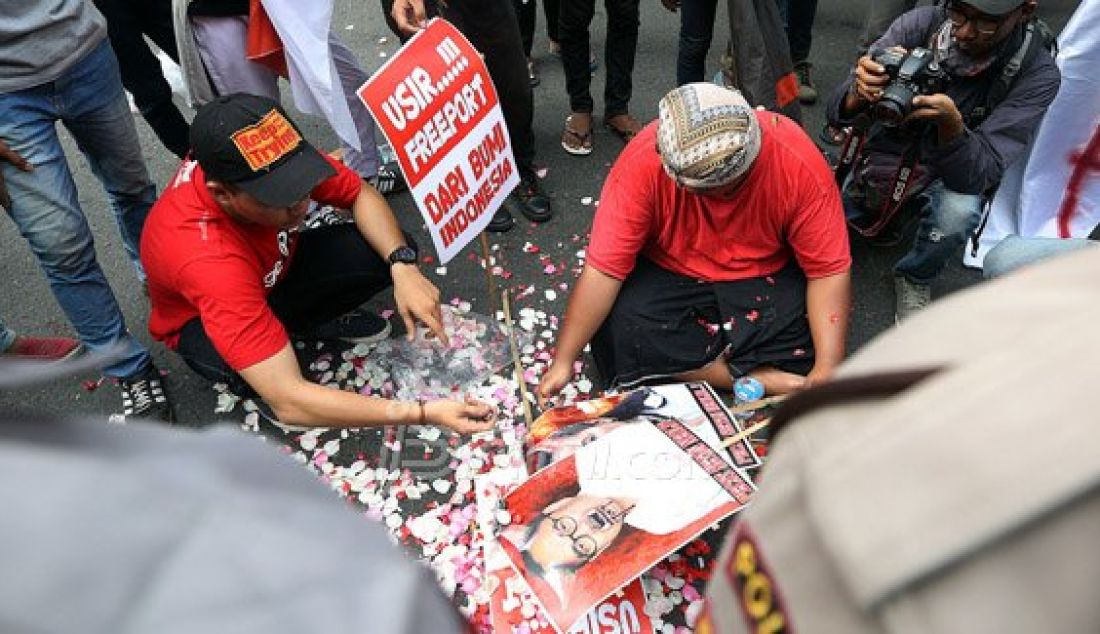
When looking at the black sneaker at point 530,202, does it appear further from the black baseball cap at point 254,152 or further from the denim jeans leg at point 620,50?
the black baseball cap at point 254,152

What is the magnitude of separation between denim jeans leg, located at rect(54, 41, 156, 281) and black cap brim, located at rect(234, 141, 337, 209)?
0.85m

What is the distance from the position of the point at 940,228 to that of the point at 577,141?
1844mm

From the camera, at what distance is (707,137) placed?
2.22 metres

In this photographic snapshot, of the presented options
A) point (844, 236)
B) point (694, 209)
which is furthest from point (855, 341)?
point (694, 209)

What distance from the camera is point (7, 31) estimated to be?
2.29 metres

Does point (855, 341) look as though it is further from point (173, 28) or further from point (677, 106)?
point (173, 28)

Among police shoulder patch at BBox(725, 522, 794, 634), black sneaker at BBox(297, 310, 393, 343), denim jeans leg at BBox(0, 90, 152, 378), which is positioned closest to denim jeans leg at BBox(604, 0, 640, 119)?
black sneaker at BBox(297, 310, 393, 343)

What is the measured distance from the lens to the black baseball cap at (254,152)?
2162 mm

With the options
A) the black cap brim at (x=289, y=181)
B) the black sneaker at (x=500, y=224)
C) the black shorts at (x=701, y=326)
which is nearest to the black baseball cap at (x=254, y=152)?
the black cap brim at (x=289, y=181)

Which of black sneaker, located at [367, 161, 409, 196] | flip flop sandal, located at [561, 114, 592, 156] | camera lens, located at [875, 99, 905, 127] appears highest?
camera lens, located at [875, 99, 905, 127]

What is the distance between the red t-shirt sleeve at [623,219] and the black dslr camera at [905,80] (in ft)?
2.89

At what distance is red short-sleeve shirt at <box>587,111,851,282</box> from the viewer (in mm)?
2508

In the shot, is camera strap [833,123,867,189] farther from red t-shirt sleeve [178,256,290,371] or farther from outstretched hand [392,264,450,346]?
red t-shirt sleeve [178,256,290,371]

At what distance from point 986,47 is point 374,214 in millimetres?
2246
